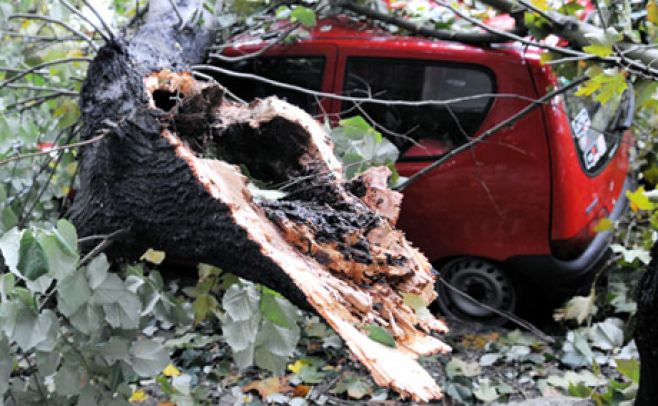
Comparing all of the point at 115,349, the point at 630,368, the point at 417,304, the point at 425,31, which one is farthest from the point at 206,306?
the point at 425,31

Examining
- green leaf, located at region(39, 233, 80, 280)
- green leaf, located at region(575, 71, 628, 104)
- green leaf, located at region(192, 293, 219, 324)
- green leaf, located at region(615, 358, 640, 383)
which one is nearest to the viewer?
green leaf, located at region(39, 233, 80, 280)

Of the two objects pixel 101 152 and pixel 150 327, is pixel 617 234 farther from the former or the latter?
pixel 101 152

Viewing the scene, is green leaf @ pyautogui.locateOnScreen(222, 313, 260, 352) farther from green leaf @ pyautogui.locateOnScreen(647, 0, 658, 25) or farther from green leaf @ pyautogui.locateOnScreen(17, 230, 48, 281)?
green leaf @ pyautogui.locateOnScreen(647, 0, 658, 25)

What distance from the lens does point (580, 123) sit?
374 centimetres

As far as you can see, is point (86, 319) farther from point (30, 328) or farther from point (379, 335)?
point (379, 335)

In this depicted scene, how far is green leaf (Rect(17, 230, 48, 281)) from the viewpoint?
1653 mm

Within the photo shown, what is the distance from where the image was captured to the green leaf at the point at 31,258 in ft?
5.42

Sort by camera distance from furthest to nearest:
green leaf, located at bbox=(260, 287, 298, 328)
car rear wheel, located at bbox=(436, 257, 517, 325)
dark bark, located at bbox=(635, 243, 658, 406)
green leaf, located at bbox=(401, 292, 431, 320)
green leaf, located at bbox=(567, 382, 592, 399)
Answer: car rear wheel, located at bbox=(436, 257, 517, 325), green leaf, located at bbox=(567, 382, 592, 399), green leaf, located at bbox=(260, 287, 298, 328), dark bark, located at bbox=(635, 243, 658, 406), green leaf, located at bbox=(401, 292, 431, 320)

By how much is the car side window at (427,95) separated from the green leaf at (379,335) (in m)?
2.35

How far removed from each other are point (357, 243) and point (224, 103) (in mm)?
812

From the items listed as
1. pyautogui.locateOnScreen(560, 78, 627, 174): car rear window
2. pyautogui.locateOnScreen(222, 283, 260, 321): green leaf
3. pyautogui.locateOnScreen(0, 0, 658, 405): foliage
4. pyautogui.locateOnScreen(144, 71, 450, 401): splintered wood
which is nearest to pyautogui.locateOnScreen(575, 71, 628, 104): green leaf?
pyautogui.locateOnScreen(0, 0, 658, 405): foliage

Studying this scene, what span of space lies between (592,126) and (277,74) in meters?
1.82

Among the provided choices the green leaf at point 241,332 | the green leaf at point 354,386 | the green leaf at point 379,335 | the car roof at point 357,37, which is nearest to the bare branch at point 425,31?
the car roof at point 357,37

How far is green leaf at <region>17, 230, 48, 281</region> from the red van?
2.20m
